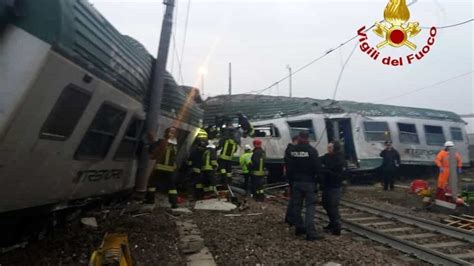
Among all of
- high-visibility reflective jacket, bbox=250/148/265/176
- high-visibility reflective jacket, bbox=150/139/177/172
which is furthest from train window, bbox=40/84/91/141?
high-visibility reflective jacket, bbox=250/148/265/176

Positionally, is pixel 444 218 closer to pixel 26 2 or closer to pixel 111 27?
pixel 111 27

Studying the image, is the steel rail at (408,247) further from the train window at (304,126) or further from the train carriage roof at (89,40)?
the train window at (304,126)

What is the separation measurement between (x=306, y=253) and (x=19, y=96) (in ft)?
12.6

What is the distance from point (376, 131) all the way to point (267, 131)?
4.23 meters

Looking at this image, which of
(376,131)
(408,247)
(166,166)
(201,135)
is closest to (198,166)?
(166,166)

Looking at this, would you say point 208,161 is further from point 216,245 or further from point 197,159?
point 216,245

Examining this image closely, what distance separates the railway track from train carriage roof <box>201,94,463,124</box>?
20.4ft

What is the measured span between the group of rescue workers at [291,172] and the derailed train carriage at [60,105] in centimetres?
164

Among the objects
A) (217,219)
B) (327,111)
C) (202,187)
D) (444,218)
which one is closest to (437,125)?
(327,111)

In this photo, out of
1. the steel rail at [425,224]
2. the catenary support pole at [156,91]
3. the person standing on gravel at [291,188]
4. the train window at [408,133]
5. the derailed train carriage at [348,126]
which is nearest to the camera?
the person standing on gravel at [291,188]

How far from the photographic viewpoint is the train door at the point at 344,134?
15414mm

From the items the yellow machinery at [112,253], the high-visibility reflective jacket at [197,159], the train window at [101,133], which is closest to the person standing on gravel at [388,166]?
the high-visibility reflective jacket at [197,159]

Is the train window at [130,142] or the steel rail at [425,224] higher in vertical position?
the train window at [130,142]

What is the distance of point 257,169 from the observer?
10508 millimetres
